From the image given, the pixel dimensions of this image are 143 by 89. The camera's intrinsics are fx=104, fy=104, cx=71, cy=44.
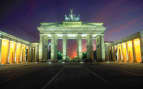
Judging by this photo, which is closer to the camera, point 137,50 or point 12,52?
point 137,50

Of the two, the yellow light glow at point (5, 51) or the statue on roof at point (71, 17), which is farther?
the statue on roof at point (71, 17)

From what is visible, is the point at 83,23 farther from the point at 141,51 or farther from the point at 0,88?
the point at 0,88

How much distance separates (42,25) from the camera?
55.4 m

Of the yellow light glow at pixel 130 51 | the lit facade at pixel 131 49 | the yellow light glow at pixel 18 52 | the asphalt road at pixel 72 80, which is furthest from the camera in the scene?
the yellow light glow at pixel 18 52

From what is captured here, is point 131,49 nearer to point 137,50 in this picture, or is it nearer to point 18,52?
point 137,50

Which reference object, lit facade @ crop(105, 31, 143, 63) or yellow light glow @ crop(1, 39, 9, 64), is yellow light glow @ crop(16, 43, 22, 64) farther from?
lit facade @ crop(105, 31, 143, 63)

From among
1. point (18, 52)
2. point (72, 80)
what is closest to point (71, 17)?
point (18, 52)

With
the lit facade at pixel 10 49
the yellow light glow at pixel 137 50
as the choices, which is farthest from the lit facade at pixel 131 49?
the lit facade at pixel 10 49

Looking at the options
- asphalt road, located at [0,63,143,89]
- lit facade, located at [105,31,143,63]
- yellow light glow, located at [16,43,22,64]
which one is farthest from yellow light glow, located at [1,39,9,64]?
lit facade, located at [105,31,143,63]

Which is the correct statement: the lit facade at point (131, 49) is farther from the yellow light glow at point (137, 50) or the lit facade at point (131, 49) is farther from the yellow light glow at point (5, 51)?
the yellow light glow at point (5, 51)

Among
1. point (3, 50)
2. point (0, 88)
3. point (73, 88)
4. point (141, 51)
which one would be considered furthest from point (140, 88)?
point (3, 50)

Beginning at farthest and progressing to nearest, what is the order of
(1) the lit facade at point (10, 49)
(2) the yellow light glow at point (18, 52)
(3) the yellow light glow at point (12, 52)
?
1. (2) the yellow light glow at point (18, 52)
2. (3) the yellow light glow at point (12, 52)
3. (1) the lit facade at point (10, 49)

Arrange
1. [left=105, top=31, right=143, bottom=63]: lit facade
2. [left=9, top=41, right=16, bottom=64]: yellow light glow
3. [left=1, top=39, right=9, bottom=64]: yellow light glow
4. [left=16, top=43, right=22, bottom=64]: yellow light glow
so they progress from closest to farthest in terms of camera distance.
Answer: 1. [left=105, top=31, right=143, bottom=63]: lit facade
2. [left=1, top=39, right=9, bottom=64]: yellow light glow
3. [left=9, top=41, right=16, bottom=64]: yellow light glow
4. [left=16, top=43, right=22, bottom=64]: yellow light glow

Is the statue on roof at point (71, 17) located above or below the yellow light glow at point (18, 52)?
above
